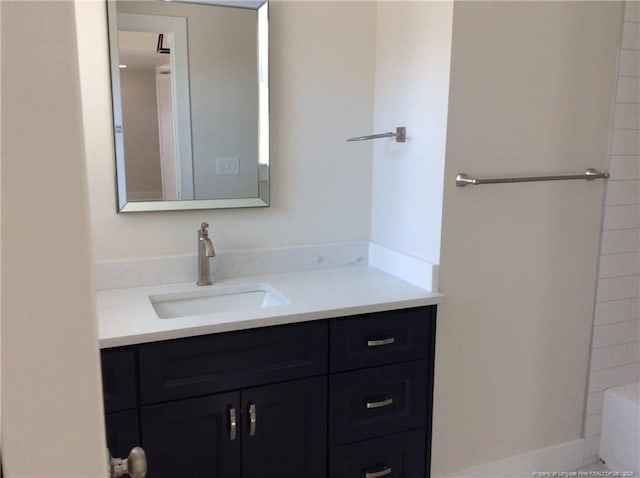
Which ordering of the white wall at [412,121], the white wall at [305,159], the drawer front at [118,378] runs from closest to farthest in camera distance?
the drawer front at [118,378] → the white wall at [412,121] → the white wall at [305,159]

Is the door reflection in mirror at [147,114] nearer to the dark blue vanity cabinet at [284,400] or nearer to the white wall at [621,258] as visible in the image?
the dark blue vanity cabinet at [284,400]

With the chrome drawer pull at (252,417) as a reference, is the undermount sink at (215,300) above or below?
above

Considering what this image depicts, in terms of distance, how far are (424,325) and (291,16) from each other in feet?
4.02

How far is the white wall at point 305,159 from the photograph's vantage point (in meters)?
2.00

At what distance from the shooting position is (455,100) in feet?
6.10

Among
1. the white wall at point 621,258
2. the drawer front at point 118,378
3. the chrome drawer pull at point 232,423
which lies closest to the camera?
the drawer front at point 118,378

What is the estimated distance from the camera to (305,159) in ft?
7.20

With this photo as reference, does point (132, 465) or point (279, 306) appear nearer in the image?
point (132, 465)

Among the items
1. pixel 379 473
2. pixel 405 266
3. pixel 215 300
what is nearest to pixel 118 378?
pixel 215 300

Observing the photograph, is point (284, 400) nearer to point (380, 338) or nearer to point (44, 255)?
point (380, 338)

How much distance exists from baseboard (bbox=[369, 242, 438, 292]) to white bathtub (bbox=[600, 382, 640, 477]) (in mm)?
1024

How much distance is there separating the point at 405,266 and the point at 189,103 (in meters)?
0.98

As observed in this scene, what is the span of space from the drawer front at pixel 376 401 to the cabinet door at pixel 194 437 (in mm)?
332

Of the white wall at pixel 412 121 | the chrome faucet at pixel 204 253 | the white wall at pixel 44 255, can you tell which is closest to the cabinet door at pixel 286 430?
the chrome faucet at pixel 204 253
